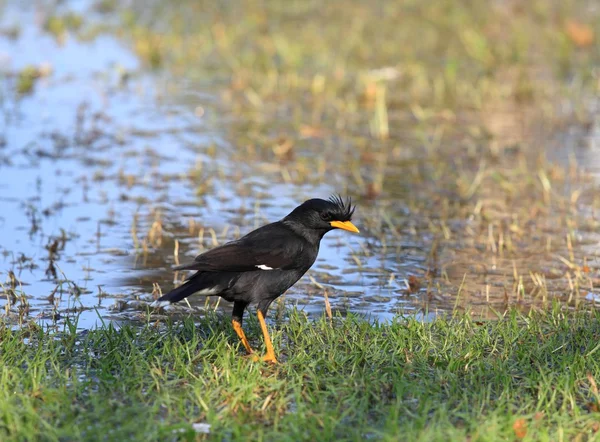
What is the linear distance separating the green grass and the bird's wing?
414mm

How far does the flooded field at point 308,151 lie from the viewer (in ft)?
25.3

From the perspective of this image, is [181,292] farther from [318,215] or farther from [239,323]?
[318,215]

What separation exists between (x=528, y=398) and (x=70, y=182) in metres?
6.25

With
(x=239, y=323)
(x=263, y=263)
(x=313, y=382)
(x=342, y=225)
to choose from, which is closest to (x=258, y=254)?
(x=263, y=263)

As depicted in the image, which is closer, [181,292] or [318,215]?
[181,292]

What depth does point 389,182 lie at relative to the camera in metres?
10.6

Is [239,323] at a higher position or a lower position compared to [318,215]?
lower

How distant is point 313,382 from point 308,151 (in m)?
6.58

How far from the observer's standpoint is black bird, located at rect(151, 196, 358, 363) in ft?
18.8

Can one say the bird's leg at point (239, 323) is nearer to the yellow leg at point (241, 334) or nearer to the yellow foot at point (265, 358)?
the yellow leg at point (241, 334)

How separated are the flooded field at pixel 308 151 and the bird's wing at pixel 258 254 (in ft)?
2.99

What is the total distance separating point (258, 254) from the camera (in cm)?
590

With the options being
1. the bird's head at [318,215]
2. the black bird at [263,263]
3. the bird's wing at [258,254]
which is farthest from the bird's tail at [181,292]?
the bird's head at [318,215]

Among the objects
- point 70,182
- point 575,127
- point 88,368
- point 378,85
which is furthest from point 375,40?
point 88,368
